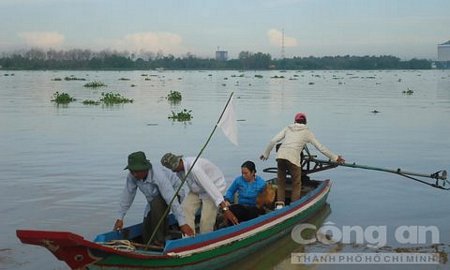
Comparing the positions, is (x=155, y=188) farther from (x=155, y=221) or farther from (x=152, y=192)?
(x=155, y=221)

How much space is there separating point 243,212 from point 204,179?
1.38m

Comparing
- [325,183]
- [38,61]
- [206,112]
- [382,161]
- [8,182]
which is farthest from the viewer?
[38,61]

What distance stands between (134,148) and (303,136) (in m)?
8.55

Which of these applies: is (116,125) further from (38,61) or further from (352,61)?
A: (352,61)

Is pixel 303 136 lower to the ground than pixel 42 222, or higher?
higher

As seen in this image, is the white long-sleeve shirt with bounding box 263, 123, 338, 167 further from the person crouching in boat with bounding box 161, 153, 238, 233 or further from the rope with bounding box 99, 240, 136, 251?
the rope with bounding box 99, 240, 136, 251

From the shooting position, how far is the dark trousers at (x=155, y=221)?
7.72 meters

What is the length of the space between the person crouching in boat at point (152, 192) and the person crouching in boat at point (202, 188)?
0.66ft

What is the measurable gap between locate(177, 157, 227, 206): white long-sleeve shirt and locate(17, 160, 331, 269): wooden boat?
0.50 m

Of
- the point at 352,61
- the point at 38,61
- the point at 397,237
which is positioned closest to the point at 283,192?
the point at 397,237

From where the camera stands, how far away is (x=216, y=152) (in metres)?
17.2

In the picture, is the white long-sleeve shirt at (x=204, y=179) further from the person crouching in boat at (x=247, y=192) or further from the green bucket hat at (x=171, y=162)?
the person crouching in boat at (x=247, y=192)

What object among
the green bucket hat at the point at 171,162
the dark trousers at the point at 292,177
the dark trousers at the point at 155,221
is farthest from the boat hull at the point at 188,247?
the green bucket hat at the point at 171,162

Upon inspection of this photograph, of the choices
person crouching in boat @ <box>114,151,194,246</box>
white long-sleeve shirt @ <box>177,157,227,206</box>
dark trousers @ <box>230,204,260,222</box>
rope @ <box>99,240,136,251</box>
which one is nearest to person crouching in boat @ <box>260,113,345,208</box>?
dark trousers @ <box>230,204,260,222</box>
